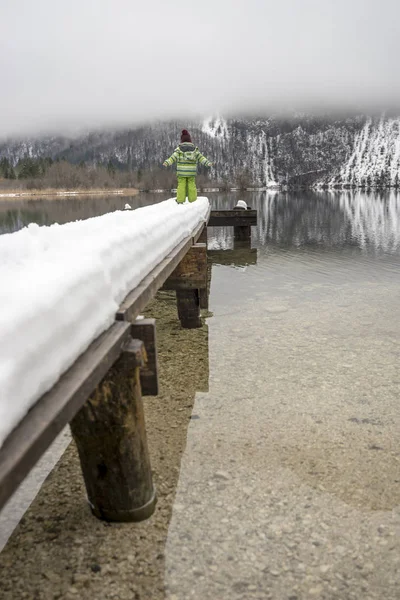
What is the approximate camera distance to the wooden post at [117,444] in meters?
3.06

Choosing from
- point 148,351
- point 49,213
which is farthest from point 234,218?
point 49,213

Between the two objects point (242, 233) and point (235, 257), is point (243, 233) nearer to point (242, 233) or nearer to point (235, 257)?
point (242, 233)

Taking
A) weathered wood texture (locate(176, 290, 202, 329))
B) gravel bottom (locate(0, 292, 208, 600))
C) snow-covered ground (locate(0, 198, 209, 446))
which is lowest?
gravel bottom (locate(0, 292, 208, 600))

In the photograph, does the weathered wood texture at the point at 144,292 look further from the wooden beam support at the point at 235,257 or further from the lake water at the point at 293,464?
the wooden beam support at the point at 235,257

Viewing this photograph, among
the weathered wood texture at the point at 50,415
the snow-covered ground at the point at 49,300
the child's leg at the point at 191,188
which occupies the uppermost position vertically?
the child's leg at the point at 191,188

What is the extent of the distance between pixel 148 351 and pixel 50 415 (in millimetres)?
1385

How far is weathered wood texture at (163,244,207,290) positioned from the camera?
7828 mm

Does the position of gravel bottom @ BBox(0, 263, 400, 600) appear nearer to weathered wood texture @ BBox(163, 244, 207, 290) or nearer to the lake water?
the lake water

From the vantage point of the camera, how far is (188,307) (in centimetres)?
848

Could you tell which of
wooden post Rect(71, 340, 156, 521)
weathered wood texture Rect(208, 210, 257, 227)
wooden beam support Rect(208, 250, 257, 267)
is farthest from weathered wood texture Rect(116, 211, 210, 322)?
weathered wood texture Rect(208, 210, 257, 227)

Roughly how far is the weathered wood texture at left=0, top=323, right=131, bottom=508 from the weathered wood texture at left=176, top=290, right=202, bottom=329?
5610 mm

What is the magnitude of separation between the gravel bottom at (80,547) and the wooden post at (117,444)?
16 cm

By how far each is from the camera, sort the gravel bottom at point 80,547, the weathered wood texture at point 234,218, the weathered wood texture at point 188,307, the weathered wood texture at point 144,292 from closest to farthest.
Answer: the gravel bottom at point 80,547 < the weathered wood texture at point 144,292 < the weathered wood texture at point 188,307 < the weathered wood texture at point 234,218

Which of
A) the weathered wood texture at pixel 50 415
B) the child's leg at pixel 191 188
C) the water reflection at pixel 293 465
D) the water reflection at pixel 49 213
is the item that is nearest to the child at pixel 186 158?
the child's leg at pixel 191 188
